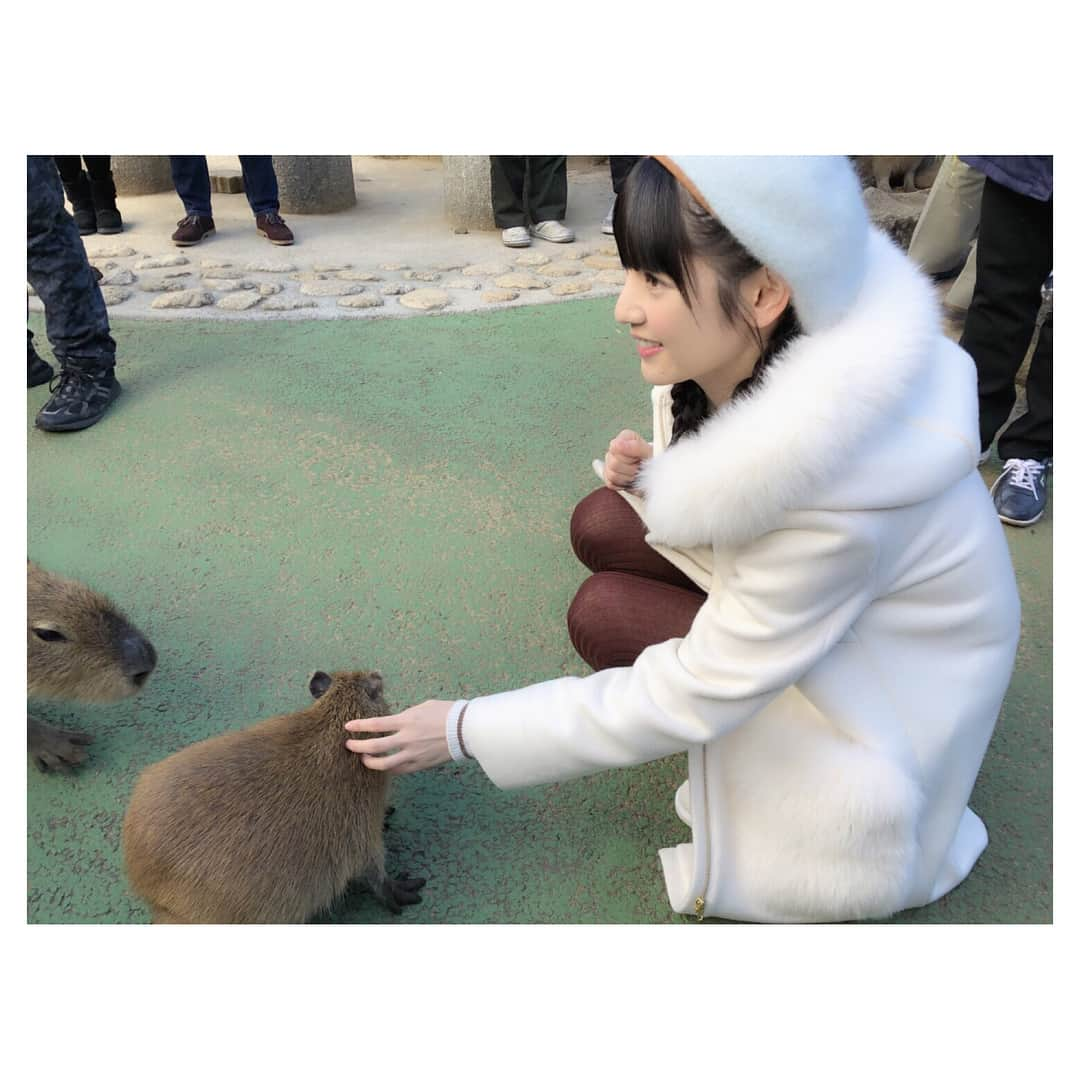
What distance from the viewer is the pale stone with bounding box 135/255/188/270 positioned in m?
4.42

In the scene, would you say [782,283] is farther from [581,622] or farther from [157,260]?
[157,260]

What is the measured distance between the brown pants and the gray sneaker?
4.10 feet

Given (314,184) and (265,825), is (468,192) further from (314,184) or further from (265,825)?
(265,825)

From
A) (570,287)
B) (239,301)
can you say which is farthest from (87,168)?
(570,287)

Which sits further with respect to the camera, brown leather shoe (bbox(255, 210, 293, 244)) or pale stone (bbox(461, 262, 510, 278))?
A: brown leather shoe (bbox(255, 210, 293, 244))

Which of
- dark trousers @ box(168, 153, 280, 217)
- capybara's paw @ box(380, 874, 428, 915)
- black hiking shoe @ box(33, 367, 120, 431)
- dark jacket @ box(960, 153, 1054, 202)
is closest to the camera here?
capybara's paw @ box(380, 874, 428, 915)

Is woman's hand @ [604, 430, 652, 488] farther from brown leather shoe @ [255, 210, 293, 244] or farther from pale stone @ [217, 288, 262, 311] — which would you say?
brown leather shoe @ [255, 210, 293, 244]

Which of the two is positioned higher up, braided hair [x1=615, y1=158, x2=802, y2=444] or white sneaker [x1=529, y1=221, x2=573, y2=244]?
braided hair [x1=615, y1=158, x2=802, y2=444]

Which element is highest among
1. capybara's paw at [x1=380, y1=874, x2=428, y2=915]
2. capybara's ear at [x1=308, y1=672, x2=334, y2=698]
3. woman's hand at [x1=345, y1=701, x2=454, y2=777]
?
woman's hand at [x1=345, y1=701, x2=454, y2=777]

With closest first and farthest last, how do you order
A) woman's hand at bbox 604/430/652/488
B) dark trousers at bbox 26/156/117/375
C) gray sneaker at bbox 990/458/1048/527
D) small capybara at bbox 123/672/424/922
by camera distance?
small capybara at bbox 123/672/424/922 → woman's hand at bbox 604/430/652/488 → gray sneaker at bbox 990/458/1048/527 → dark trousers at bbox 26/156/117/375

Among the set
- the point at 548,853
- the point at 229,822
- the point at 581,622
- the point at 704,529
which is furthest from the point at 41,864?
the point at 704,529

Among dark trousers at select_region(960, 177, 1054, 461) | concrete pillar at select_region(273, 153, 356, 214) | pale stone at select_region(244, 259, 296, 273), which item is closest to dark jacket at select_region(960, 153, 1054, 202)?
dark trousers at select_region(960, 177, 1054, 461)

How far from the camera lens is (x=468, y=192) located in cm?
512

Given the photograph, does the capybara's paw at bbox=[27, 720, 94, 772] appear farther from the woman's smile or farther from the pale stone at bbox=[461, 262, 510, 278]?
the pale stone at bbox=[461, 262, 510, 278]
